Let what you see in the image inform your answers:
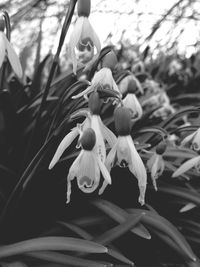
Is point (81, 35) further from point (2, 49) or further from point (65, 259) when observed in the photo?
point (65, 259)

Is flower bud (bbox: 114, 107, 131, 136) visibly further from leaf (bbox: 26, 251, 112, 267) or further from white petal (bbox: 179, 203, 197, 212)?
white petal (bbox: 179, 203, 197, 212)

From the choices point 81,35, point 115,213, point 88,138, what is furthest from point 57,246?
point 81,35

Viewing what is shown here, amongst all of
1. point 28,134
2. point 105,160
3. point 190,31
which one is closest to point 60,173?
point 28,134

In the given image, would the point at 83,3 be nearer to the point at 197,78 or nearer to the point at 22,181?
the point at 22,181

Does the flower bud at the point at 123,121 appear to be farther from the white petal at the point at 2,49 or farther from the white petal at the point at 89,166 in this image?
the white petal at the point at 2,49

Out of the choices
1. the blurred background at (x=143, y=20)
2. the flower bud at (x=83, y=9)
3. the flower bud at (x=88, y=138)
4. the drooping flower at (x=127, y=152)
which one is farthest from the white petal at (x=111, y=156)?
the blurred background at (x=143, y=20)

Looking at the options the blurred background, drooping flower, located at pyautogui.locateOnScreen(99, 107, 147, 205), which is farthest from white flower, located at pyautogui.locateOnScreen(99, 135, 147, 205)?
the blurred background

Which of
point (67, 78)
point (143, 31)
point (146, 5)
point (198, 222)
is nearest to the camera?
point (198, 222)
